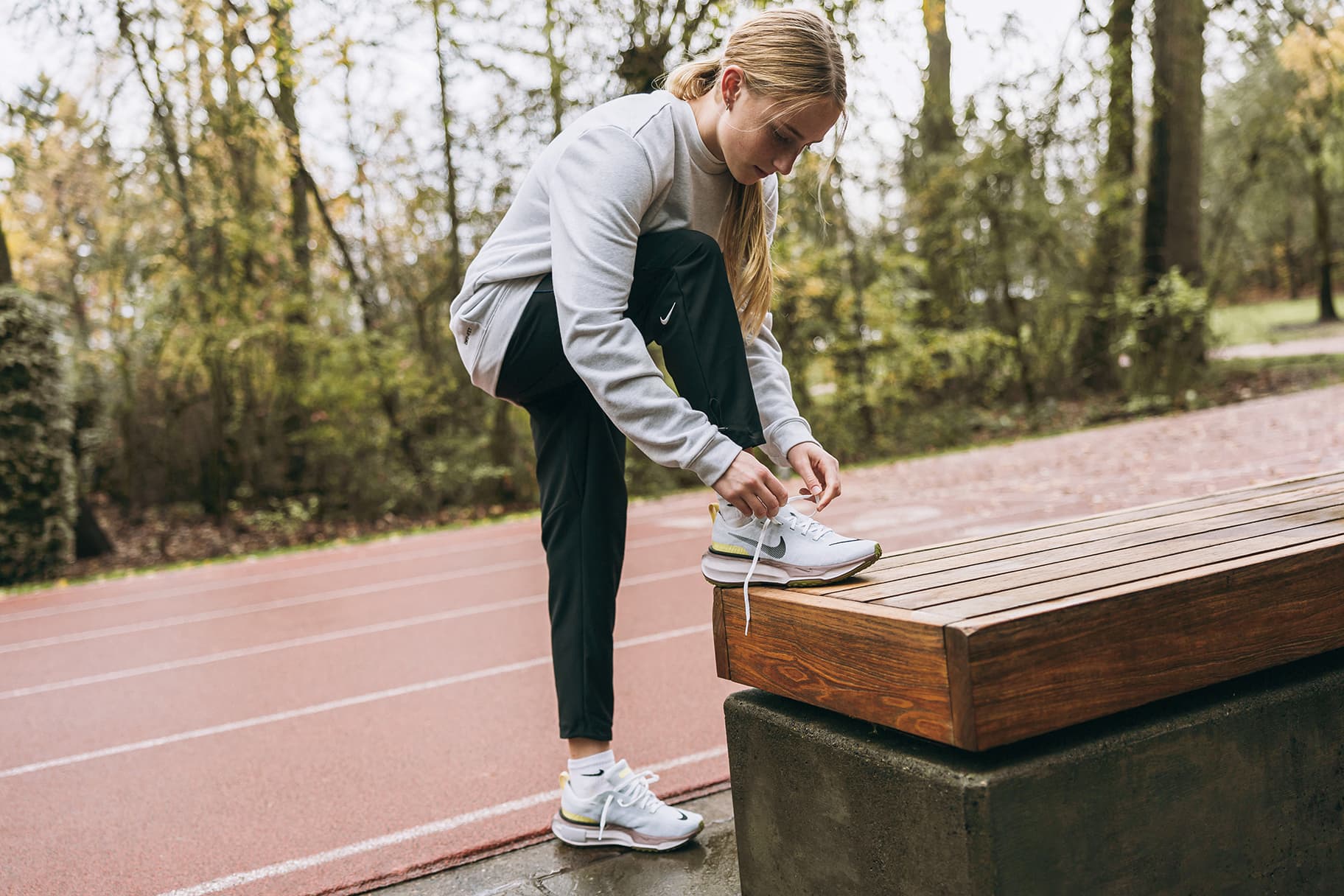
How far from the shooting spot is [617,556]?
2318 millimetres

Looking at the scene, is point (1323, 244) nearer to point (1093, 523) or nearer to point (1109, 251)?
point (1109, 251)

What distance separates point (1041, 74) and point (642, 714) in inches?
485

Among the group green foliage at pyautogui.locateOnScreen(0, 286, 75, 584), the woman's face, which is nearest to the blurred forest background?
green foliage at pyautogui.locateOnScreen(0, 286, 75, 584)

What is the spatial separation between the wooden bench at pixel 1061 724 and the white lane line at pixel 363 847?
0.84 metres

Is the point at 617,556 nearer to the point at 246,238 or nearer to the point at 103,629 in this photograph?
the point at 103,629

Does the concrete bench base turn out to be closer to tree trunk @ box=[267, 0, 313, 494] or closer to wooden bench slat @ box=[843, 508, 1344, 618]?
wooden bench slat @ box=[843, 508, 1344, 618]

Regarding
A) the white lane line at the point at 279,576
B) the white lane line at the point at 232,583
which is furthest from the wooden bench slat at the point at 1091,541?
the white lane line at the point at 232,583

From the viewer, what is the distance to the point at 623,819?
7.42ft

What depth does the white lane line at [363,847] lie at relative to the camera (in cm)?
237

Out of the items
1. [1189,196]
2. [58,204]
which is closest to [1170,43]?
[1189,196]

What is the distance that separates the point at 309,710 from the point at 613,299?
2828 mm

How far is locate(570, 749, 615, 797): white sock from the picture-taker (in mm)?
2283

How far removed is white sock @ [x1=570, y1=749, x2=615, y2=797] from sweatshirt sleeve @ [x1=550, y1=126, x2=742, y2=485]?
30.1 inches

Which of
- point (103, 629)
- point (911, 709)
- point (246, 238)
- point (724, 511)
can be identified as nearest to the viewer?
point (911, 709)
